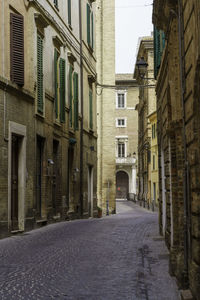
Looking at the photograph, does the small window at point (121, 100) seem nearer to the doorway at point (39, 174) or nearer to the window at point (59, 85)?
the window at point (59, 85)

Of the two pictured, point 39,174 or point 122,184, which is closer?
point 39,174

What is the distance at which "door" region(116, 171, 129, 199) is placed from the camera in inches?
3098

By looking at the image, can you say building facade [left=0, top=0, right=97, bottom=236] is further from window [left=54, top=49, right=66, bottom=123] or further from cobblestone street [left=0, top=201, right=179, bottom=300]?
cobblestone street [left=0, top=201, right=179, bottom=300]

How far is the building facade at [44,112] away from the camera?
1545cm

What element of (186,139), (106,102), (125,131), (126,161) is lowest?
(186,139)

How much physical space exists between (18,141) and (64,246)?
4.99m

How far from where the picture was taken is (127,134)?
265 feet

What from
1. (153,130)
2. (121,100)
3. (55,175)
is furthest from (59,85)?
(121,100)

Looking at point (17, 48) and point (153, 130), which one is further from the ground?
point (153, 130)

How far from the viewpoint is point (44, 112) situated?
18.9m

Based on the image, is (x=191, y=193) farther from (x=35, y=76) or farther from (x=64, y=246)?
(x=35, y=76)

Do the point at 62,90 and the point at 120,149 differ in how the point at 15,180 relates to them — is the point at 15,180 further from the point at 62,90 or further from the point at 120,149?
the point at 120,149

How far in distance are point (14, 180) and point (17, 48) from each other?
11.5ft

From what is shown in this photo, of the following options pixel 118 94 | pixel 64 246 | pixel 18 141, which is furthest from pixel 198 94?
pixel 118 94
